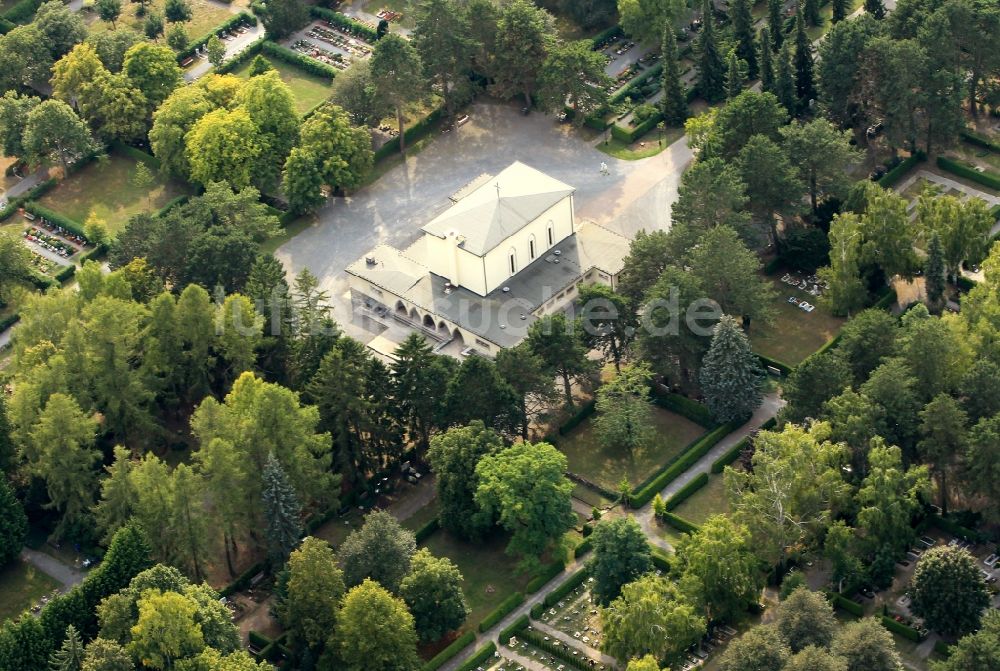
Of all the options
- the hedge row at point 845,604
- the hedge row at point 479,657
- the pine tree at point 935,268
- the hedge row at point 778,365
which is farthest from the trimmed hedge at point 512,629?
the pine tree at point 935,268

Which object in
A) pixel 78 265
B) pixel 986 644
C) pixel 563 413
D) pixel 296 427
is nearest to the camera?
pixel 986 644

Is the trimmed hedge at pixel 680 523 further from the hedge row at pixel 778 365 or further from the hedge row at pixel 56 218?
the hedge row at pixel 56 218

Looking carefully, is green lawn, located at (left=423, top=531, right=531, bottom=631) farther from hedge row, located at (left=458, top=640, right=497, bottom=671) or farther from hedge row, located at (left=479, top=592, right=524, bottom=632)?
hedge row, located at (left=458, top=640, right=497, bottom=671)

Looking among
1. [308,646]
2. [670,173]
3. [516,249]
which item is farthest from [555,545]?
[670,173]

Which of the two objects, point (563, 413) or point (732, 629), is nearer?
point (732, 629)

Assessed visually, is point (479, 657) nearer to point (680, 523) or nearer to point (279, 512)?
point (279, 512)

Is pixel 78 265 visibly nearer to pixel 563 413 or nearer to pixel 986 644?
pixel 563 413

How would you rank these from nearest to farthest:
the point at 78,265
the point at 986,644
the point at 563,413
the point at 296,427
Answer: the point at 986,644 < the point at 296,427 < the point at 563,413 < the point at 78,265
